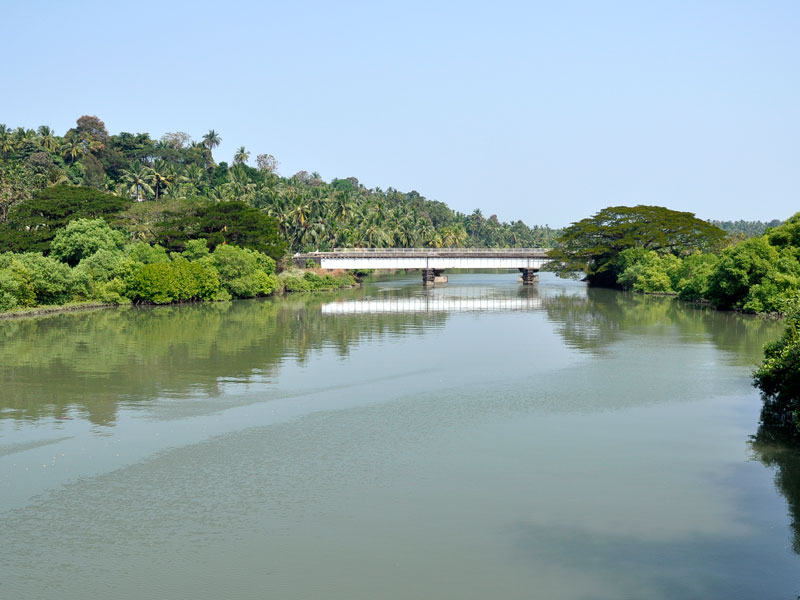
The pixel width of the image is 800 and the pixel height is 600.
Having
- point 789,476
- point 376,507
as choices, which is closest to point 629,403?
point 789,476

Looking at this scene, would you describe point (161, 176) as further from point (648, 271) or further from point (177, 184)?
point (648, 271)

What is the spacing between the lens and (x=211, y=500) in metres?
21.3

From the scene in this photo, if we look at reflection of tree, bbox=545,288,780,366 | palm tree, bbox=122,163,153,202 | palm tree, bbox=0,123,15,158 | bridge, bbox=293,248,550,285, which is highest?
palm tree, bbox=0,123,15,158

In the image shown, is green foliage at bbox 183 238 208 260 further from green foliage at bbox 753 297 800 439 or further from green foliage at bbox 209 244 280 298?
green foliage at bbox 753 297 800 439

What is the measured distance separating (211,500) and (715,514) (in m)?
13.1

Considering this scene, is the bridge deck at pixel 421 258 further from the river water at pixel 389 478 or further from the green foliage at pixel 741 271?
the river water at pixel 389 478

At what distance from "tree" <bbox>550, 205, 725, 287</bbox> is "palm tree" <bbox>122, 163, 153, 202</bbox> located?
6861 cm

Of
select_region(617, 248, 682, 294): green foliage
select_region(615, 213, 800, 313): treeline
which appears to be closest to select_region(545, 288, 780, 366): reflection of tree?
select_region(615, 213, 800, 313): treeline

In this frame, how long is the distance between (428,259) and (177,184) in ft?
157

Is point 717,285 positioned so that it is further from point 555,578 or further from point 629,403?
point 555,578

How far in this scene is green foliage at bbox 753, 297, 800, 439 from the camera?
28172 mm

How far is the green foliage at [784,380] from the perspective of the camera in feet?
92.4

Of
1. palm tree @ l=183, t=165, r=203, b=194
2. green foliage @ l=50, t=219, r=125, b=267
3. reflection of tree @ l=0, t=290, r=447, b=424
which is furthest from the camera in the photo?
palm tree @ l=183, t=165, r=203, b=194

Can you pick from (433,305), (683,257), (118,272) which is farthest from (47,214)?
(683,257)
